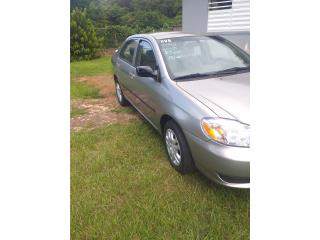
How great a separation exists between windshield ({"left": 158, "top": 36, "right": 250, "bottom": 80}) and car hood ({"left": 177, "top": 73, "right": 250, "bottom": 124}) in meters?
0.17

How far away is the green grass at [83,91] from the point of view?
6112 mm

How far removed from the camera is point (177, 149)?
2791 millimetres

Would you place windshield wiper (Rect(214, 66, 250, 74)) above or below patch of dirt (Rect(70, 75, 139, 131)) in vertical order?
above

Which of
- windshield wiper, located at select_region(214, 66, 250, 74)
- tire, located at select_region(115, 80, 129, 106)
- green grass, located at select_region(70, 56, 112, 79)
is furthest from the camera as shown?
green grass, located at select_region(70, 56, 112, 79)

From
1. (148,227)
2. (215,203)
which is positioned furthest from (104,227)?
(215,203)

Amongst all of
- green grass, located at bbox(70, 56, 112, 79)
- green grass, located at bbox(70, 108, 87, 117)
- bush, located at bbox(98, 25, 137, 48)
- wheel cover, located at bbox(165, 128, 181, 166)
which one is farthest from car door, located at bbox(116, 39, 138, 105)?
bush, located at bbox(98, 25, 137, 48)

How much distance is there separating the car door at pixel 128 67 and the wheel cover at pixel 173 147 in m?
1.25

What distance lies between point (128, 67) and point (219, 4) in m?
5.29

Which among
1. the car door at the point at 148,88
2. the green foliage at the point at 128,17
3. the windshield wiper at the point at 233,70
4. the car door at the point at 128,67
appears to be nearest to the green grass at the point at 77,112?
the car door at the point at 128,67

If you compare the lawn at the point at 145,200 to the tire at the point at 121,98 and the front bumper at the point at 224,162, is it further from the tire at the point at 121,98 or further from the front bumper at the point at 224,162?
the tire at the point at 121,98

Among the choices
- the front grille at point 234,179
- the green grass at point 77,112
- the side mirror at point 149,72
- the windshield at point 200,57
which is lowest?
the front grille at point 234,179

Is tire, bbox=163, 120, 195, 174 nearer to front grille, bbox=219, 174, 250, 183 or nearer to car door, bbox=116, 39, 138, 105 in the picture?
front grille, bbox=219, 174, 250, 183

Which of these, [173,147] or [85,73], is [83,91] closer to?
[85,73]

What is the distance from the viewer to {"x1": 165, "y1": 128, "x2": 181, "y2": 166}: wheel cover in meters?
2.78
